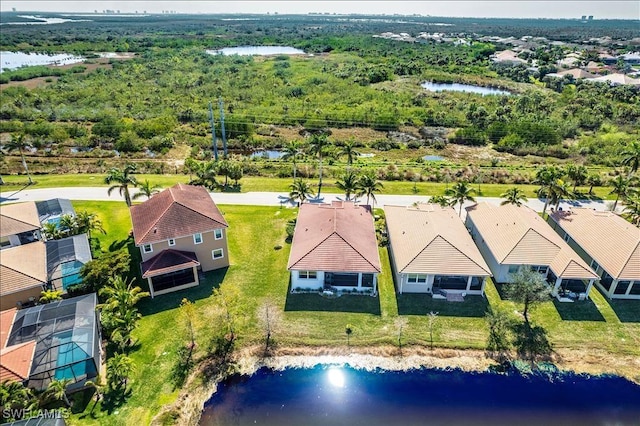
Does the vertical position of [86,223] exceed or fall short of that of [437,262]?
it falls short

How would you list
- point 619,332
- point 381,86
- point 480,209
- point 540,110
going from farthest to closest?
point 381,86
point 540,110
point 480,209
point 619,332

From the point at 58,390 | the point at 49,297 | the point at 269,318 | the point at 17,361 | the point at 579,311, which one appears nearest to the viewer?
the point at 58,390


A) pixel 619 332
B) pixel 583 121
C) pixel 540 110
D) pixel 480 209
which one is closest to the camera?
pixel 619 332

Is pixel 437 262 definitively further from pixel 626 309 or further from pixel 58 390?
pixel 58 390

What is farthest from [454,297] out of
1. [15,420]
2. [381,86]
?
[381,86]

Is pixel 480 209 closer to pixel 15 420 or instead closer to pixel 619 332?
pixel 619 332

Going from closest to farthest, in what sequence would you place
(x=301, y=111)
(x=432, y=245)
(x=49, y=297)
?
1. (x=49, y=297)
2. (x=432, y=245)
3. (x=301, y=111)

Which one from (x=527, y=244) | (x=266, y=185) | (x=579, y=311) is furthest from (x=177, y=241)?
(x=579, y=311)
